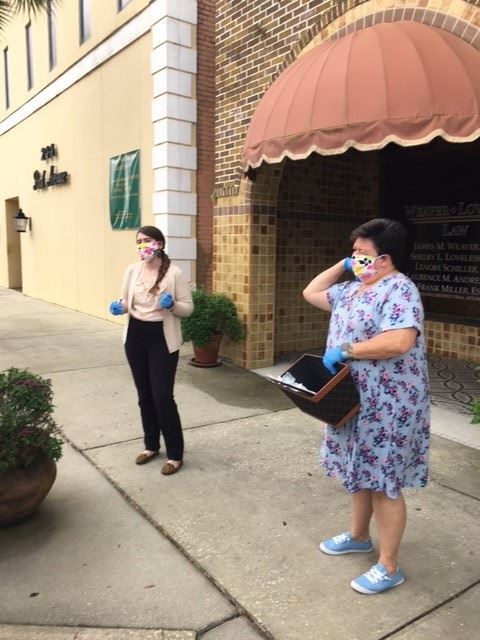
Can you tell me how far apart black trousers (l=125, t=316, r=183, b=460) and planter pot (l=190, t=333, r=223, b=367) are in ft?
9.69

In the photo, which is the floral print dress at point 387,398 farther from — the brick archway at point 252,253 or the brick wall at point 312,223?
the brick wall at point 312,223

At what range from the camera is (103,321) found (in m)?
11.1

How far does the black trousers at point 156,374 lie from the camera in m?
3.97

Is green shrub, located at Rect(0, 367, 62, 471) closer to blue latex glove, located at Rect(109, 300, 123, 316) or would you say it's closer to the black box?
blue latex glove, located at Rect(109, 300, 123, 316)

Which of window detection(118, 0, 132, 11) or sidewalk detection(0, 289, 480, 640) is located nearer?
sidewalk detection(0, 289, 480, 640)

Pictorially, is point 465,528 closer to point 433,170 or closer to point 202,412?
point 202,412

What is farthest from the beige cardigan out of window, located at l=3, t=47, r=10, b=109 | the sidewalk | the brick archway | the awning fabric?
window, located at l=3, t=47, r=10, b=109

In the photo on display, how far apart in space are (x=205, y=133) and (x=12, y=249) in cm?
1134

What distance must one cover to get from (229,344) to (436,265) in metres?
3.13

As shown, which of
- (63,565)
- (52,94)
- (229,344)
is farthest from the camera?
(52,94)

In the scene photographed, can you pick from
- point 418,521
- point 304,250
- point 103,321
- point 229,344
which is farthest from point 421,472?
point 103,321

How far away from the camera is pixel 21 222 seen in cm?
1501

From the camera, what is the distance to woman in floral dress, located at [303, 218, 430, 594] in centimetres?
248

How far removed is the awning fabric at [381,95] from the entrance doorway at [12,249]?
14325 mm
